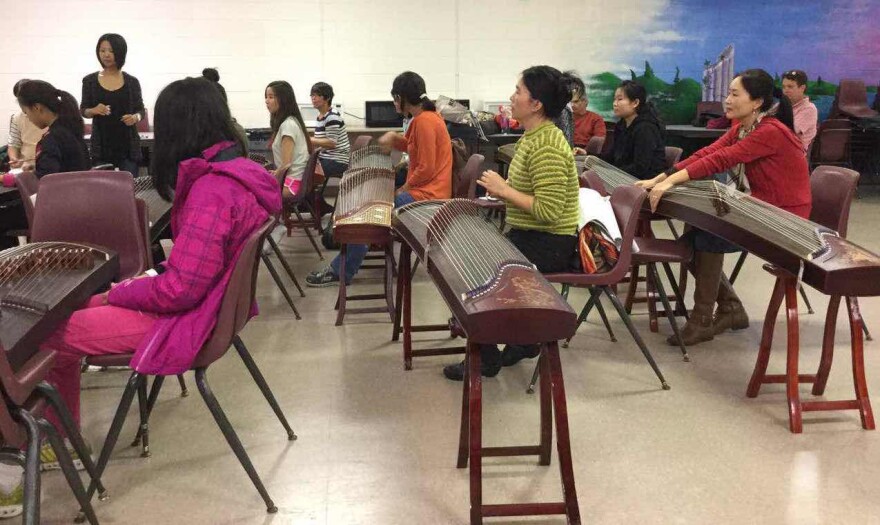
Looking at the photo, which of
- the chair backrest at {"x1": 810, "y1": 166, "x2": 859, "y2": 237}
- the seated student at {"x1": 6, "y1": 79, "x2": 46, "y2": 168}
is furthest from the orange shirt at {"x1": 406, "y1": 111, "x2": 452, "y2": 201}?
the seated student at {"x1": 6, "y1": 79, "x2": 46, "y2": 168}

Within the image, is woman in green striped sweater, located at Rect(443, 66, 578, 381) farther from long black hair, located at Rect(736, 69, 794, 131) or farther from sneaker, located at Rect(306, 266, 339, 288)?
sneaker, located at Rect(306, 266, 339, 288)

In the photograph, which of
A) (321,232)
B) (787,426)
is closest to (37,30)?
(321,232)

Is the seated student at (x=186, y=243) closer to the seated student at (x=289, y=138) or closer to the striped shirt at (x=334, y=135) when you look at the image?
the seated student at (x=289, y=138)

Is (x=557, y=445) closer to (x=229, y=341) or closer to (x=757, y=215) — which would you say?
(x=229, y=341)

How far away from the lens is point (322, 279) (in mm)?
4668

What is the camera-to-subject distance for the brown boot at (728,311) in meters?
3.70

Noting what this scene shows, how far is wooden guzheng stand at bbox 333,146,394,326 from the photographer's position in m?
3.59

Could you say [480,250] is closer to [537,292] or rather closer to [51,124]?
[537,292]

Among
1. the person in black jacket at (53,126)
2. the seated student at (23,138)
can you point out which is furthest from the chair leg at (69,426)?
the seated student at (23,138)

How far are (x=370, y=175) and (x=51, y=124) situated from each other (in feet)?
5.66

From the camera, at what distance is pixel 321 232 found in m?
5.91

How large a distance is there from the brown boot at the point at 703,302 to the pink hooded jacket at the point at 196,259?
86.3 inches

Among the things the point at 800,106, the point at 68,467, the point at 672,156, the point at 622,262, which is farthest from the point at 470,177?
the point at 800,106

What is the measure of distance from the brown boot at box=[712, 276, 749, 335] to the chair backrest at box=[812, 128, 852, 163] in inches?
187
